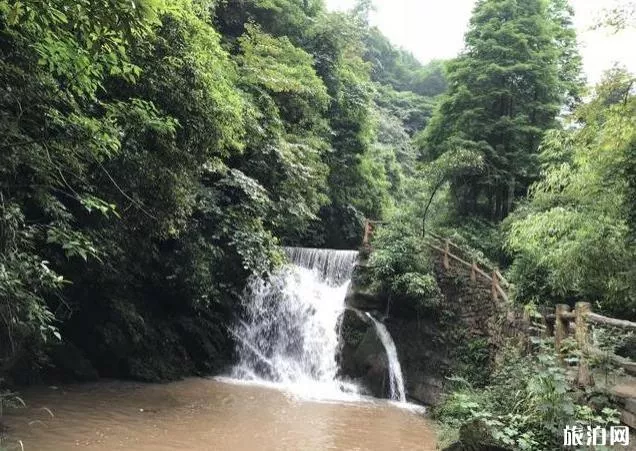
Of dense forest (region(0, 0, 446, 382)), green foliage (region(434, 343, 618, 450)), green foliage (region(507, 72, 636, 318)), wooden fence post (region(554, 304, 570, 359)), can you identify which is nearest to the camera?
dense forest (region(0, 0, 446, 382))

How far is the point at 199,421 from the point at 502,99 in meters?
16.2

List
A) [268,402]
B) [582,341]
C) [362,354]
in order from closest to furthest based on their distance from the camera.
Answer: [582,341] < [268,402] < [362,354]

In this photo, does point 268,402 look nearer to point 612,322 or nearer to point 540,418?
point 540,418

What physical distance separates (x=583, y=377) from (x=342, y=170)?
52.1ft

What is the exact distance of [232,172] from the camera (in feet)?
39.2

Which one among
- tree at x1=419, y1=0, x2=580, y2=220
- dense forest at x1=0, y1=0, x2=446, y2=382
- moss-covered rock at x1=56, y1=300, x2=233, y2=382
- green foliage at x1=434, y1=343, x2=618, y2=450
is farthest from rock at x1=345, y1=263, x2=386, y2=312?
green foliage at x1=434, y1=343, x2=618, y2=450

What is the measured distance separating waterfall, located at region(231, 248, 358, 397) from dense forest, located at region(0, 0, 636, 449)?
2.00ft

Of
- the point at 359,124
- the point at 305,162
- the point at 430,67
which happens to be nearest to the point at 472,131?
the point at 359,124

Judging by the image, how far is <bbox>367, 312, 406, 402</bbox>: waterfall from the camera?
13023mm

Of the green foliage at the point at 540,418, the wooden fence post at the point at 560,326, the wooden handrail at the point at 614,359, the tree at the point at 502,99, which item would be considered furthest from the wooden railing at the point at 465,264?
the wooden handrail at the point at 614,359

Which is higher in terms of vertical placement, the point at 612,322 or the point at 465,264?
the point at 465,264

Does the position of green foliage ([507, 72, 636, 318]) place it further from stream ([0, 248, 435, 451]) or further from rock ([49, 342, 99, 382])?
rock ([49, 342, 99, 382])

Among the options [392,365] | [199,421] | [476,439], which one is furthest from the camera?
[392,365]

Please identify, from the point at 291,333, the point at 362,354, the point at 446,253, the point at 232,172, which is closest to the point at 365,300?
the point at 362,354
